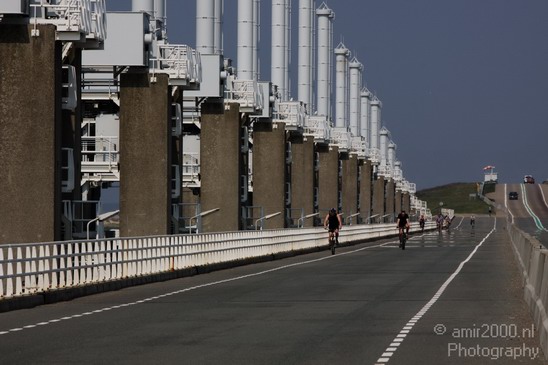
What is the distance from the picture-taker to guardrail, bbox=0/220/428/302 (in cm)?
2880

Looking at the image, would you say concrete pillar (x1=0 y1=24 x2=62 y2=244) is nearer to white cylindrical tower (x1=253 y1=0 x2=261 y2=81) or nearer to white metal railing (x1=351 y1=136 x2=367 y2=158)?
white cylindrical tower (x1=253 y1=0 x2=261 y2=81)

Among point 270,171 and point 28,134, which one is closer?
point 28,134

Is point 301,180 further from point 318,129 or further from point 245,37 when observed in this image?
point 245,37

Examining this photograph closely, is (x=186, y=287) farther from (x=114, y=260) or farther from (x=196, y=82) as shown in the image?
(x=196, y=82)

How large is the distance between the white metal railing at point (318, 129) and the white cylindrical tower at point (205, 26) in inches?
1222

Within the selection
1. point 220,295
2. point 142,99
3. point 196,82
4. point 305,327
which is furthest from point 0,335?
point 196,82

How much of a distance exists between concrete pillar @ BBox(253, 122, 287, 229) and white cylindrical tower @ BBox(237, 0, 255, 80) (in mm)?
5764

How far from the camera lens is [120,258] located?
36.2m

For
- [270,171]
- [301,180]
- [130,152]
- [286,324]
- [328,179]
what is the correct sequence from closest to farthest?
[286,324], [130,152], [270,171], [301,180], [328,179]

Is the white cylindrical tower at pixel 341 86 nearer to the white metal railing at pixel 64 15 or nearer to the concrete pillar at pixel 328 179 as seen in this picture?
the concrete pillar at pixel 328 179

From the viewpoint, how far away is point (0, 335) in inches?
801

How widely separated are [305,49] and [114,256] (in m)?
71.6

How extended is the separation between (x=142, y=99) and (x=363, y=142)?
91.6 m

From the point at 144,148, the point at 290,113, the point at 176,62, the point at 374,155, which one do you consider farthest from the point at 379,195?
the point at 144,148
